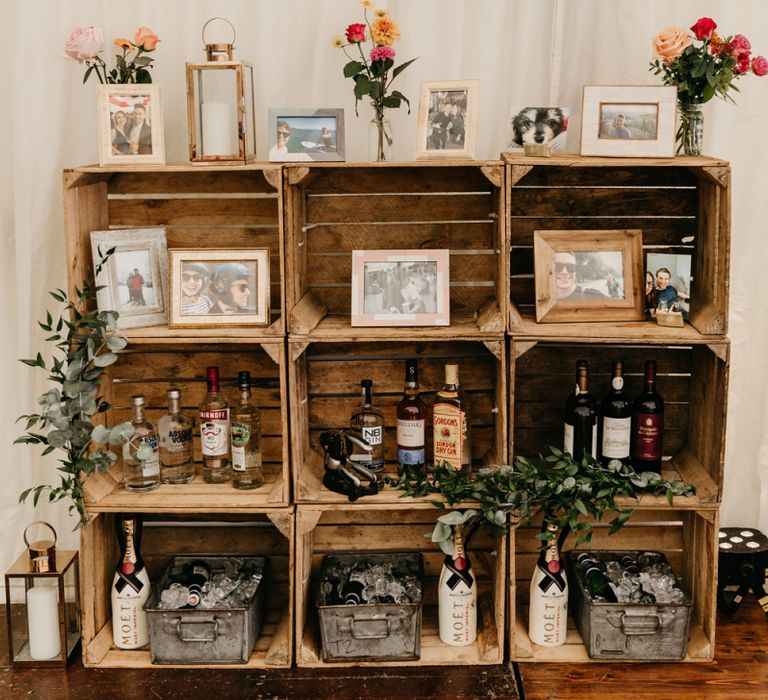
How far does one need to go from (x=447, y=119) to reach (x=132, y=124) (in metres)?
0.82

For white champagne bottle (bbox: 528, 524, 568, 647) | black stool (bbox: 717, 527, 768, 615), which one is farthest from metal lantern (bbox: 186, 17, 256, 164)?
black stool (bbox: 717, 527, 768, 615)

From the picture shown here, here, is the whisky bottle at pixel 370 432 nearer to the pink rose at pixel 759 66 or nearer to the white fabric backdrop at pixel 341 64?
the white fabric backdrop at pixel 341 64

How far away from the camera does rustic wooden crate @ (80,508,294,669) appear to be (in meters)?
2.51

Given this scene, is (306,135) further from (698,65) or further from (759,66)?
(759,66)

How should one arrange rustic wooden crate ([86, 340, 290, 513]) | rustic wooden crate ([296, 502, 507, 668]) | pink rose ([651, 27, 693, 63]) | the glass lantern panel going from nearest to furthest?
pink rose ([651, 27, 693, 63]) → the glass lantern panel → rustic wooden crate ([296, 502, 507, 668]) → rustic wooden crate ([86, 340, 290, 513])

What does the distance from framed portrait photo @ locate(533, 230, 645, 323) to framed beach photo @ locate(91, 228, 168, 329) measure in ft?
3.35

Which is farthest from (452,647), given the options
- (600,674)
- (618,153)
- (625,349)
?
(618,153)

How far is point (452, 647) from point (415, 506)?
1.46 feet

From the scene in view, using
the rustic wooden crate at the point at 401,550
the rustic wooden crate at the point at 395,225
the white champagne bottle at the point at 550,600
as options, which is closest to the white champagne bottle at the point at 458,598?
the rustic wooden crate at the point at 401,550

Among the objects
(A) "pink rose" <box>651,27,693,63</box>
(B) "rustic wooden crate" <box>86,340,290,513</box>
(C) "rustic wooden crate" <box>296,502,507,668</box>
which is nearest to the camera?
(A) "pink rose" <box>651,27,693,63</box>

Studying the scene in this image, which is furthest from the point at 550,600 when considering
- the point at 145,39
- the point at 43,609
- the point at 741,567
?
the point at 145,39

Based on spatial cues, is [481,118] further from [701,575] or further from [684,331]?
[701,575]

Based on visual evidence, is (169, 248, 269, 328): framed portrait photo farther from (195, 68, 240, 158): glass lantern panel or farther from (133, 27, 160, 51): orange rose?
(133, 27, 160, 51): orange rose

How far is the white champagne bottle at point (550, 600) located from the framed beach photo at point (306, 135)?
121 cm
